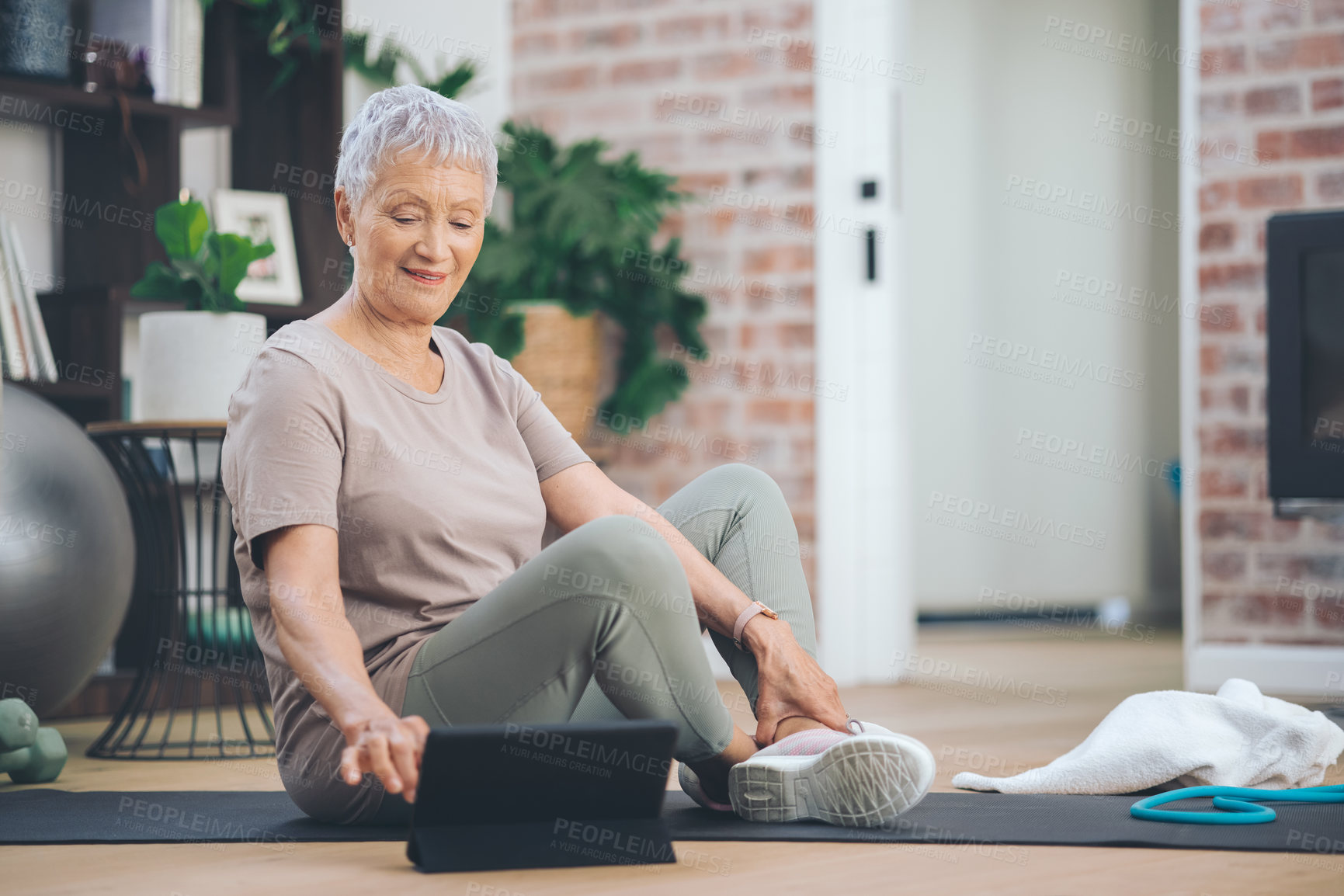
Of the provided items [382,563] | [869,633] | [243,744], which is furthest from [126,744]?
[869,633]

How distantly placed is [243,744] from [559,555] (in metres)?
1.40

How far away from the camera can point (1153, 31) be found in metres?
5.52

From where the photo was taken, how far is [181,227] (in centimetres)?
272

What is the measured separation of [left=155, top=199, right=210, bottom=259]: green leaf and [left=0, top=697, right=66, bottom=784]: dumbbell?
2.84 ft

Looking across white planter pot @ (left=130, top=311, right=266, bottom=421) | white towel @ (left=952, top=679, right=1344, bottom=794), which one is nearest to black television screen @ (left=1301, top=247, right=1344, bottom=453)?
white towel @ (left=952, top=679, right=1344, bottom=794)

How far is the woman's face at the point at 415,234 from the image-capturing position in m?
1.62

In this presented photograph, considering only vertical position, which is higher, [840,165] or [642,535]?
[840,165]

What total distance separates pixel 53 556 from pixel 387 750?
4.73 ft

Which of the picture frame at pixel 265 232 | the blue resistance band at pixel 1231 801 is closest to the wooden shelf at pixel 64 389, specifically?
the picture frame at pixel 265 232

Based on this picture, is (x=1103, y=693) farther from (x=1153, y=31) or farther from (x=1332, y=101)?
(x=1153, y=31)

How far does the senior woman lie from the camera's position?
149cm

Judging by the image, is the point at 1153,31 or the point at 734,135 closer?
the point at 734,135

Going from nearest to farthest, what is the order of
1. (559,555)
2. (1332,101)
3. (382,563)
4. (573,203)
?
(559,555) < (382,563) < (1332,101) < (573,203)

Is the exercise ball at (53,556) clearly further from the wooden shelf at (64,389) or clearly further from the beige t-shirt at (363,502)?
the beige t-shirt at (363,502)
